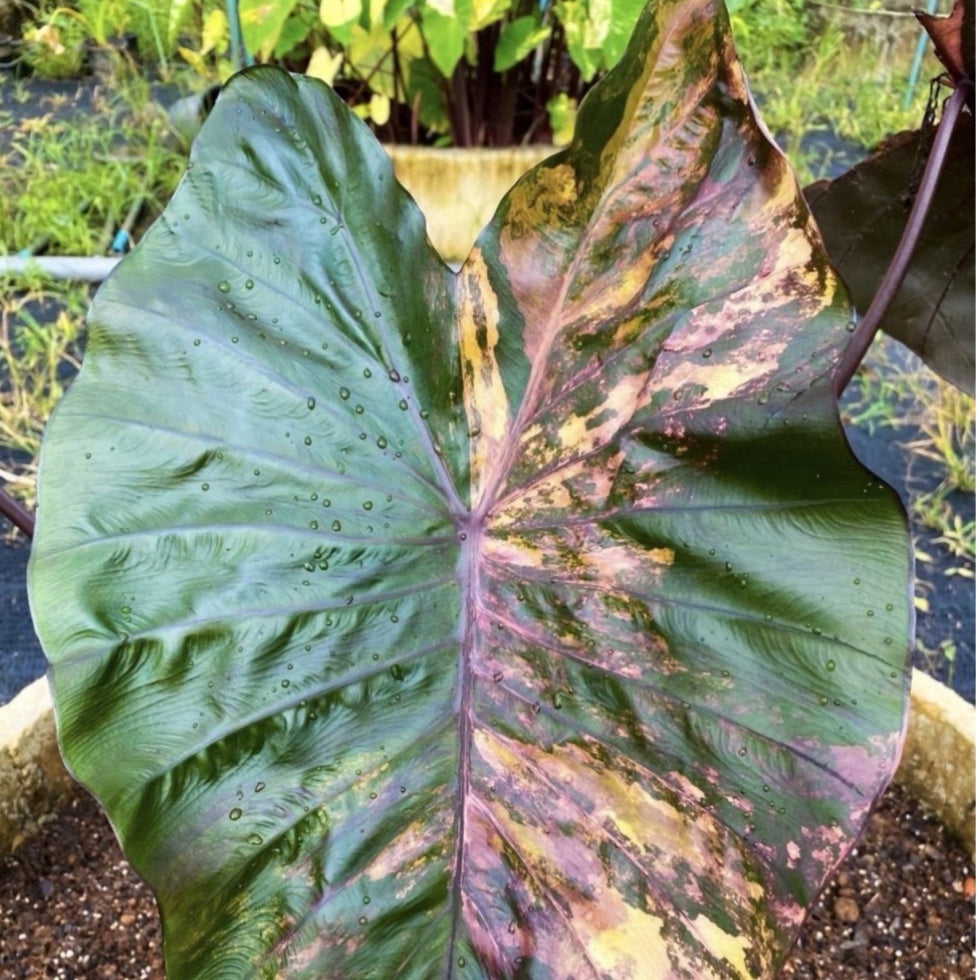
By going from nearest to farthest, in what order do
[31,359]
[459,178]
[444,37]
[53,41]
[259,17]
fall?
[53,41], [259,17], [444,37], [31,359], [459,178]

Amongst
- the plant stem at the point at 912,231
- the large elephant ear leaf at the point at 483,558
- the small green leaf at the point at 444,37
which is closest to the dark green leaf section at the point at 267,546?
the large elephant ear leaf at the point at 483,558

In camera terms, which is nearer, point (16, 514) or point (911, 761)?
point (16, 514)

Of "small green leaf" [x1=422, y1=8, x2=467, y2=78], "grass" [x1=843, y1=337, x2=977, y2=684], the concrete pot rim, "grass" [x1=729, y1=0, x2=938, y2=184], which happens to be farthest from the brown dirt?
"grass" [x1=729, y1=0, x2=938, y2=184]

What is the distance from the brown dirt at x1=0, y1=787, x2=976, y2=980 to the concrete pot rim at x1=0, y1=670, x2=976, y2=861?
22 mm

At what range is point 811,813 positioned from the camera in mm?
499

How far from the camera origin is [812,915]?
36.1 inches

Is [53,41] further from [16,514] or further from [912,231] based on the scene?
[912,231]

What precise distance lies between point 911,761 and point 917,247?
20.2 inches

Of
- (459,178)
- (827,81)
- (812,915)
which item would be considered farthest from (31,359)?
(827,81)

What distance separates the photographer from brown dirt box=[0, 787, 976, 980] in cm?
87

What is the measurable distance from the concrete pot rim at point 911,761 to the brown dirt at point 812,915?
22 millimetres

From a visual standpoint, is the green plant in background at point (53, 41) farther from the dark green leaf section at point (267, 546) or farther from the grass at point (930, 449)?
the grass at point (930, 449)

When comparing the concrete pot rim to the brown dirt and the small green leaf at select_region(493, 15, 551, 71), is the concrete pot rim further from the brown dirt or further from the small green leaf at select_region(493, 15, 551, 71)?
the small green leaf at select_region(493, 15, 551, 71)

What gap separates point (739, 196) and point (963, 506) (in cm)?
146
